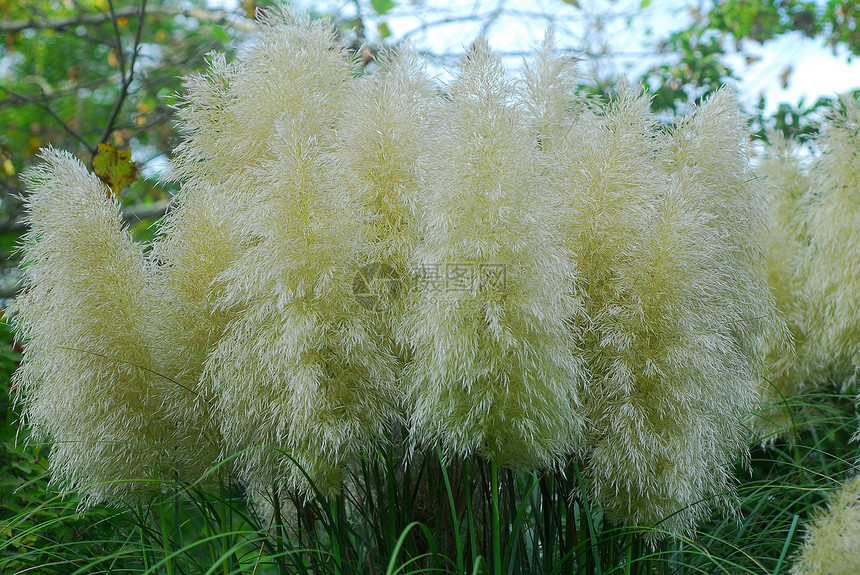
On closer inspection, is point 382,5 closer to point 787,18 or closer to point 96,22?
point 96,22

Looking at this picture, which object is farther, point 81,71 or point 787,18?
point 81,71

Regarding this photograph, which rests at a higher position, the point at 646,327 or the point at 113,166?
the point at 113,166

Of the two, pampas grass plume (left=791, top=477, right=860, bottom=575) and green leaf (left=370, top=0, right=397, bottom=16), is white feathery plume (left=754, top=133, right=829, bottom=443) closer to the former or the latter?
pampas grass plume (left=791, top=477, right=860, bottom=575)

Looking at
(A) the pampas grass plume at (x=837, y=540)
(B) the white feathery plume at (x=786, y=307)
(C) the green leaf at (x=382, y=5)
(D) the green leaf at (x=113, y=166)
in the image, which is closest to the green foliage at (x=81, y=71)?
(C) the green leaf at (x=382, y=5)

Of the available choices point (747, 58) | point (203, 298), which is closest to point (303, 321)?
point (203, 298)

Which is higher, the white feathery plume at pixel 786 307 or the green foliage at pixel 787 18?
the green foliage at pixel 787 18

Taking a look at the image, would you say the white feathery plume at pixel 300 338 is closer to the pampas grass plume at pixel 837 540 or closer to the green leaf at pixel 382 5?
the pampas grass plume at pixel 837 540

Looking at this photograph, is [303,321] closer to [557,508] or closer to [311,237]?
[311,237]

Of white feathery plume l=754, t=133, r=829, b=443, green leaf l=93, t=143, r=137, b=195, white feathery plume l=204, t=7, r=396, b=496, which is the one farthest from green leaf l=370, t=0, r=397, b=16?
white feathery plume l=754, t=133, r=829, b=443

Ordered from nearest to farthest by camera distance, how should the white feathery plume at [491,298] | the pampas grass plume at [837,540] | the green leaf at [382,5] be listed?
the pampas grass plume at [837,540] → the white feathery plume at [491,298] → the green leaf at [382,5]

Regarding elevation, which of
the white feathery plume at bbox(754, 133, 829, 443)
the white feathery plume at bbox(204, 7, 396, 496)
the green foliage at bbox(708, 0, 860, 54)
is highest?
the green foliage at bbox(708, 0, 860, 54)

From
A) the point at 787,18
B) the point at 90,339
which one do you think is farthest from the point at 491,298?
the point at 787,18
